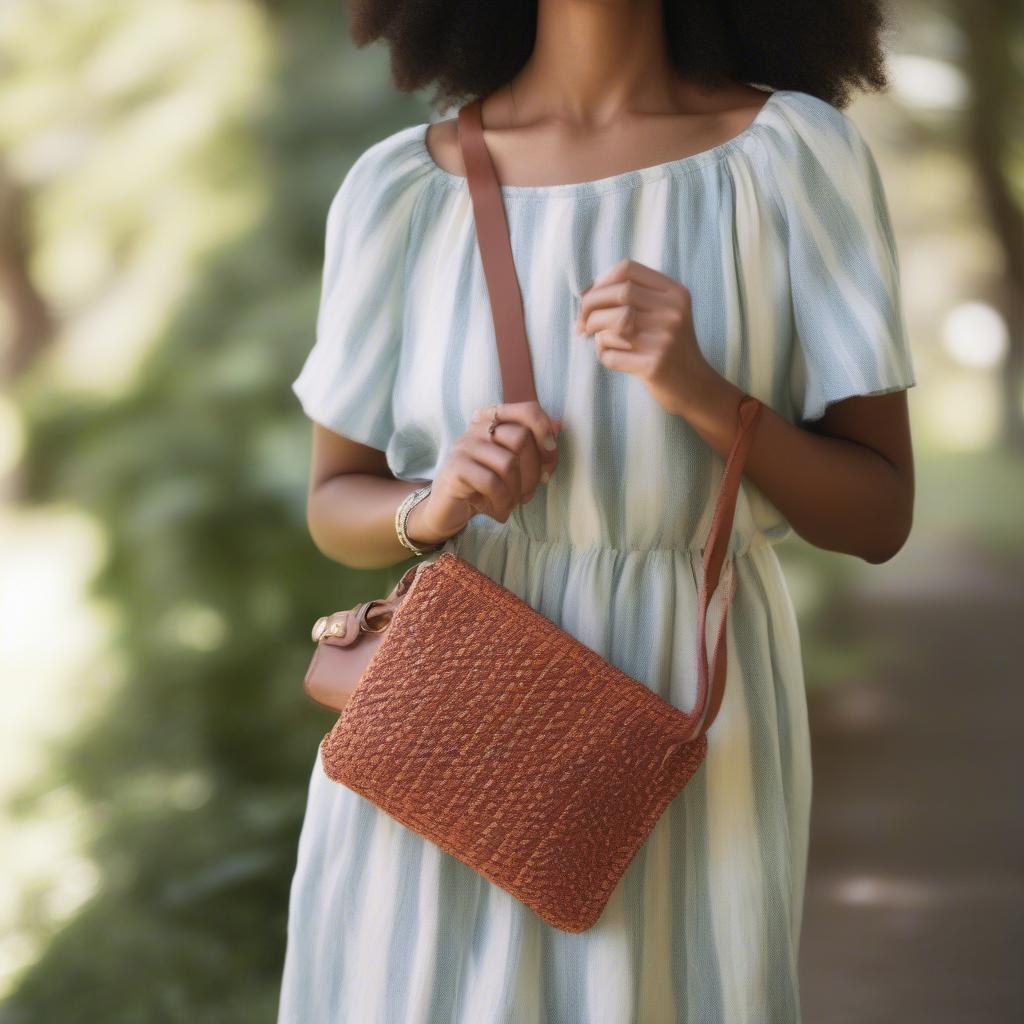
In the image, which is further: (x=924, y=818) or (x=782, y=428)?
(x=924, y=818)

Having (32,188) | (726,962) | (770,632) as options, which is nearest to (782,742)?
(770,632)

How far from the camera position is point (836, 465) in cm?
129

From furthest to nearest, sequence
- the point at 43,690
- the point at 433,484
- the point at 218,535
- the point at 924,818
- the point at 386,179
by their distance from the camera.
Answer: the point at 924,818 < the point at 43,690 < the point at 218,535 < the point at 386,179 < the point at 433,484

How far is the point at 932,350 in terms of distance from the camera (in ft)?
17.1

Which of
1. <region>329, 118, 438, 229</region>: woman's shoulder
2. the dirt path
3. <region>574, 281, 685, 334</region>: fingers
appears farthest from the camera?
the dirt path

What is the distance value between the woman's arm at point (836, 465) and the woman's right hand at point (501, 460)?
0.12 metres

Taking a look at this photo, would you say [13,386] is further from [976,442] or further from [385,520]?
[976,442]

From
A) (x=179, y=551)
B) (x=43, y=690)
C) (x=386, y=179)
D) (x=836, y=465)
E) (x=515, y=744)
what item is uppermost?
(x=386, y=179)

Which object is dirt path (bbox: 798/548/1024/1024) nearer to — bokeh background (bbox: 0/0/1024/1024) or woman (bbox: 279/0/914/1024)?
bokeh background (bbox: 0/0/1024/1024)

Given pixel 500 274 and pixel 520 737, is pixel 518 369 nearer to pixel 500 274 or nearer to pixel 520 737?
pixel 500 274

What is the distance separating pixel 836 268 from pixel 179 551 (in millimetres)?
1955

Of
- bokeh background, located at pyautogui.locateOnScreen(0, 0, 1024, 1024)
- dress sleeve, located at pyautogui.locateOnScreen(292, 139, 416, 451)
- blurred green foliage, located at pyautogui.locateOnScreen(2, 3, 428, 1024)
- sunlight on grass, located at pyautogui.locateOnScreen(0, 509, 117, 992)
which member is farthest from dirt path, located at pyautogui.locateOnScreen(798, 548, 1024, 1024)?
dress sleeve, located at pyautogui.locateOnScreen(292, 139, 416, 451)

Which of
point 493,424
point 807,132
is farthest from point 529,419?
point 807,132

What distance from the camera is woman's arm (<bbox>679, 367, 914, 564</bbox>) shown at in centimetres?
122
